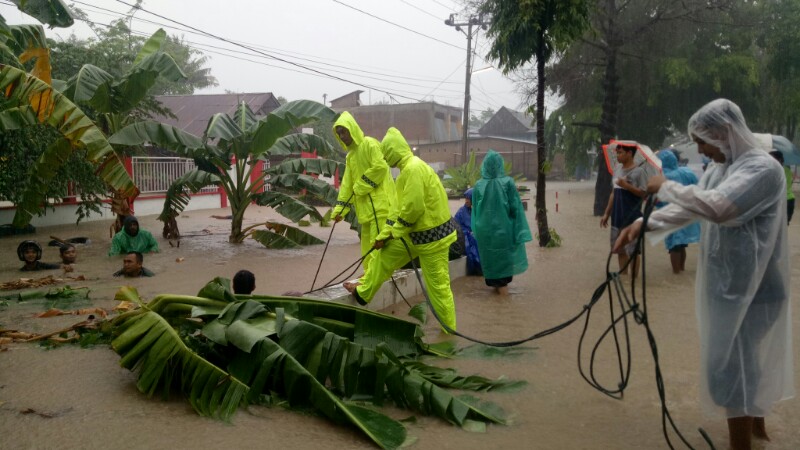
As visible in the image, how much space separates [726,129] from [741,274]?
0.75 metres

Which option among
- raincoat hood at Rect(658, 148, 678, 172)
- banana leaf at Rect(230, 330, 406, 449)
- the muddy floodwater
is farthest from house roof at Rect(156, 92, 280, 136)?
banana leaf at Rect(230, 330, 406, 449)

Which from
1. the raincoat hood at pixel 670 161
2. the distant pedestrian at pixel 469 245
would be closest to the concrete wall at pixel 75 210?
the distant pedestrian at pixel 469 245

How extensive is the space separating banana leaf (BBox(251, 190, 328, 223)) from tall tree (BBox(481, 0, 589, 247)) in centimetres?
428

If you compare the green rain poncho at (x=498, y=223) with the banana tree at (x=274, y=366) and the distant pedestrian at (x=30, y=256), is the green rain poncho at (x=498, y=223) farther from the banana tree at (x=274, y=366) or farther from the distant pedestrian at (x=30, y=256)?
the distant pedestrian at (x=30, y=256)

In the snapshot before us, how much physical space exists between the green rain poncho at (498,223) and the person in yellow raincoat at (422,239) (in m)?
1.96

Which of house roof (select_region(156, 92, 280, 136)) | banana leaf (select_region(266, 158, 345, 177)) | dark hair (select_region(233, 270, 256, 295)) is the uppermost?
house roof (select_region(156, 92, 280, 136))

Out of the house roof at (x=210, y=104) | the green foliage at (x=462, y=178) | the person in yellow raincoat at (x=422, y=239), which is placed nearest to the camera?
the person in yellow raincoat at (x=422, y=239)

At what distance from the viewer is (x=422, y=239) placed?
237 inches

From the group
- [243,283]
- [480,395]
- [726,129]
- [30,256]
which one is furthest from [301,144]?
[726,129]

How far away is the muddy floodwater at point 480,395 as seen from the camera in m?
3.63

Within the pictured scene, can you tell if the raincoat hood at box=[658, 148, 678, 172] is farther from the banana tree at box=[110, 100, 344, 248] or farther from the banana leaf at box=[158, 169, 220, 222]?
the banana leaf at box=[158, 169, 220, 222]

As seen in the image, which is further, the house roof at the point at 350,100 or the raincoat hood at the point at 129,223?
the house roof at the point at 350,100

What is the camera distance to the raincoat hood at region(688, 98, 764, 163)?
3453 mm

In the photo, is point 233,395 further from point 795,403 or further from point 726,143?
point 795,403
